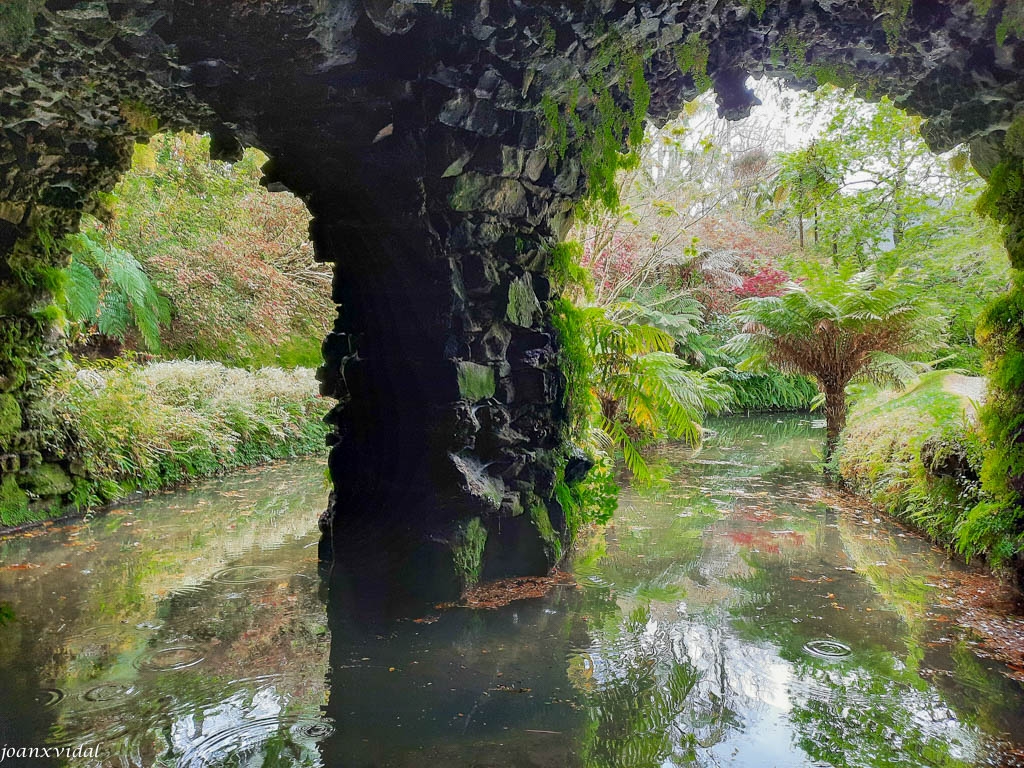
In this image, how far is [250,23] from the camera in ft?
11.2

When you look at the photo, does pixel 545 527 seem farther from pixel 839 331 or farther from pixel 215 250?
pixel 215 250

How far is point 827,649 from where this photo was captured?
3873mm

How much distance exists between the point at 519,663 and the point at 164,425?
6564 mm

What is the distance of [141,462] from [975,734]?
8.06 meters

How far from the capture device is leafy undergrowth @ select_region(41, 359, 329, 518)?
722 cm

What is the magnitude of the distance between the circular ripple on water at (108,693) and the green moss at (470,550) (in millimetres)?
2028

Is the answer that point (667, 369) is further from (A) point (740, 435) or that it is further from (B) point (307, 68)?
(A) point (740, 435)

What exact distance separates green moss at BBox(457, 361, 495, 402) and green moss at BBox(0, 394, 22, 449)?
4400 mm

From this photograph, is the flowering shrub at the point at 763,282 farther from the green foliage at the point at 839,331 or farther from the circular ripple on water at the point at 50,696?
the circular ripple on water at the point at 50,696

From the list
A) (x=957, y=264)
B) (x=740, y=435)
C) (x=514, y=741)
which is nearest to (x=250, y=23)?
(x=514, y=741)

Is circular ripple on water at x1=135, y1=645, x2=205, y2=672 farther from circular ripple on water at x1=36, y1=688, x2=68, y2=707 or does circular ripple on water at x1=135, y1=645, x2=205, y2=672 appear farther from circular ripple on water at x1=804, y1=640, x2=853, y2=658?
circular ripple on water at x1=804, y1=640, x2=853, y2=658

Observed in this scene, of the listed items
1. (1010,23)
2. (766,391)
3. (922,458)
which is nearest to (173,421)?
(922,458)
